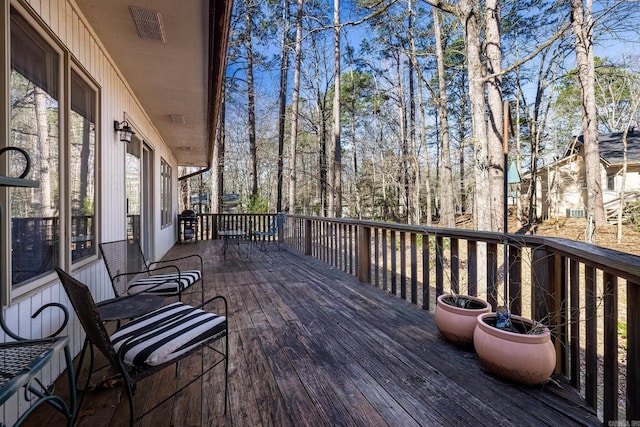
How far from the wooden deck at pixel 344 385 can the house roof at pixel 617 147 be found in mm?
14848

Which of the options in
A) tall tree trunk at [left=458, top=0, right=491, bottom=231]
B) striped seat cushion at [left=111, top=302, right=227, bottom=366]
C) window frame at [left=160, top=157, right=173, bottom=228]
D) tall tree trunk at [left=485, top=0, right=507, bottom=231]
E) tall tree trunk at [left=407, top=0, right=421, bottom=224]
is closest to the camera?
striped seat cushion at [left=111, top=302, right=227, bottom=366]

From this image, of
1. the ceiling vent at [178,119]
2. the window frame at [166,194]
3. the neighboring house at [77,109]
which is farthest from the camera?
the window frame at [166,194]

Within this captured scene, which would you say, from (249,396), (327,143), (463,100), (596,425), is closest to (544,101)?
(463,100)

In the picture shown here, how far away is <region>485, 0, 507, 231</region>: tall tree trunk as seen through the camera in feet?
17.3

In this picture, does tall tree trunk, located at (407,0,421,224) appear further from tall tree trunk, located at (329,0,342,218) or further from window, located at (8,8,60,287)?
window, located at (8,8,60,287)

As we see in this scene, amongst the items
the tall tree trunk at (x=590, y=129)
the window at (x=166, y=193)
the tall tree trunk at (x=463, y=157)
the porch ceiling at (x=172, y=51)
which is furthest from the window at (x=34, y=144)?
the tall tree trunk at (x=463, y=157)

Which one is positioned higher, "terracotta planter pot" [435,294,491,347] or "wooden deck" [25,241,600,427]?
"terracotta planter pot" [435,294,491,347]

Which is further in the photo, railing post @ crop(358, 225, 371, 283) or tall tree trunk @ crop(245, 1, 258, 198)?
tall tree trunk @ crop(245, 1, 258, 198)

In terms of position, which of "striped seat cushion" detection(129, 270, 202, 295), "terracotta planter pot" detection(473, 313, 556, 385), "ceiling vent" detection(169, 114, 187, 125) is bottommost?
"terracotta planter pot" detection(473, 313, 556, 385)

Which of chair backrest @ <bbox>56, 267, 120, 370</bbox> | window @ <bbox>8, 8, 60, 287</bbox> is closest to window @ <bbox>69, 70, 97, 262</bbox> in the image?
window @ <bbox>8, 8, 60, 287</bbox>

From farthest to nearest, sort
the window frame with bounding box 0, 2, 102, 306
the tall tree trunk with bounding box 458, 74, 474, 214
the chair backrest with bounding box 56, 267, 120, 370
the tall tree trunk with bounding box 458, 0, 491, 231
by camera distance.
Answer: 1. the tall tree trunk with bounding box 458, 74, 474, 214
2. the tall tree trunk with bounding box 458, 0, 491, 231
3. the window frame with bounding box 0, 2, 102, 306
4. the chair backrest with bounding box 56, 267, 120, 370

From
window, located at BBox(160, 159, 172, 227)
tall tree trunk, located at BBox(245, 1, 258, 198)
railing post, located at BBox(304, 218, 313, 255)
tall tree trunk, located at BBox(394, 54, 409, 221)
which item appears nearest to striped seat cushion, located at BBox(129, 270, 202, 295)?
railing post, located at BBox(304, 218, 313, 255)

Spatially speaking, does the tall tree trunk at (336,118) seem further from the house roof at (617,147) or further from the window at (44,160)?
the house roof at (617,147)

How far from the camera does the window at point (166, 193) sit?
271 inches
